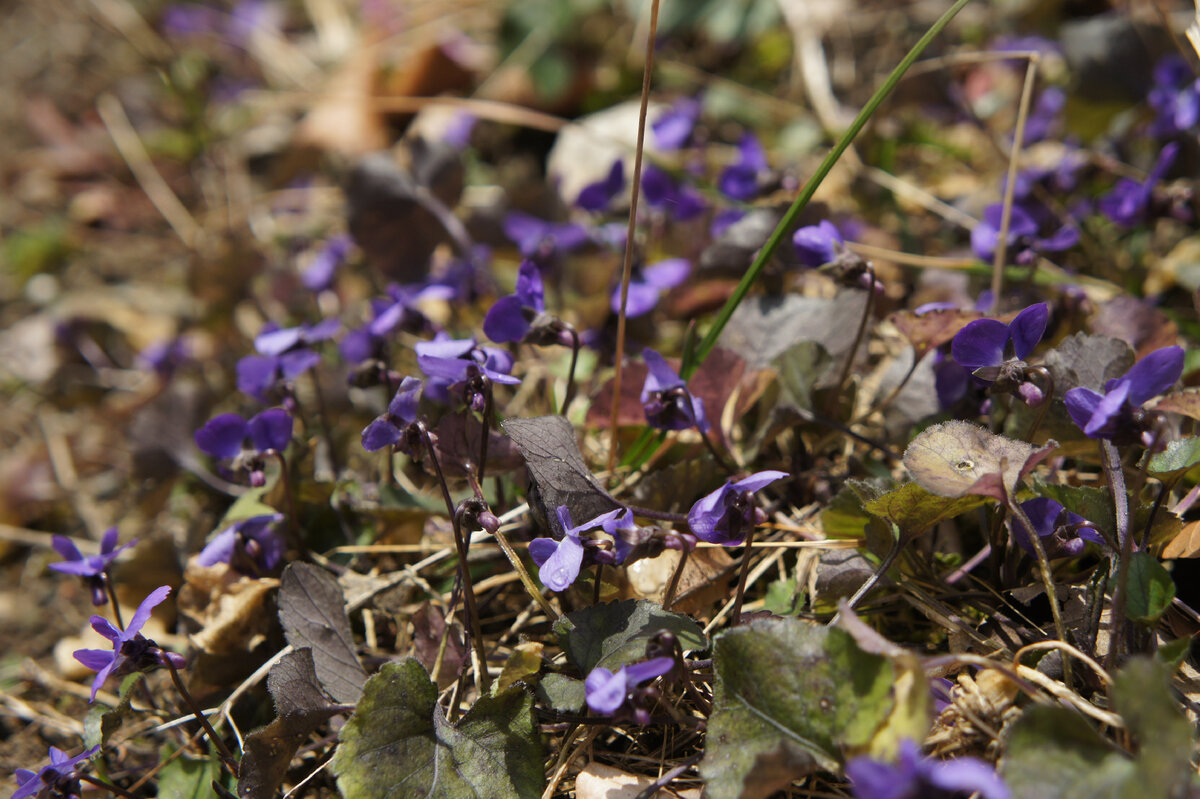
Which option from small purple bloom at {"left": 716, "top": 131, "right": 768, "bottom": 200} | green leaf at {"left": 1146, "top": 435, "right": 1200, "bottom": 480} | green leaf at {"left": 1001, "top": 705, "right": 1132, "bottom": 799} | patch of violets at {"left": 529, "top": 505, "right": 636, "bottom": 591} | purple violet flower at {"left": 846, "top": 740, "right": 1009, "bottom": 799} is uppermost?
small purple bloom at {"left": 716, "top": 131, "right": 768, "bottom": 200}

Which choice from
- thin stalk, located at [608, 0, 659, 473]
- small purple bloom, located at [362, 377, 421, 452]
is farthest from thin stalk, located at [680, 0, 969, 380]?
small purple bloom, located at [362, 377, 421, 452]

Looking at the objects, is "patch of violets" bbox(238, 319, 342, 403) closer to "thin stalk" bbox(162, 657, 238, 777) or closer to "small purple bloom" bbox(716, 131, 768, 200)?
"thin stalk" bbox(162, 657, 238, 777)

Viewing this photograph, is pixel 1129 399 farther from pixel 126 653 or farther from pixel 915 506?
pixel 126 653

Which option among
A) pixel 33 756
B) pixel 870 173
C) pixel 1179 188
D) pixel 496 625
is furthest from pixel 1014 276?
pixel 33 756

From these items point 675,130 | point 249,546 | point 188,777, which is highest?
point 675,130

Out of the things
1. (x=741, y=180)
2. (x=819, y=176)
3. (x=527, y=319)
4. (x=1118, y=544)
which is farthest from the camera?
(x=741, y=180)

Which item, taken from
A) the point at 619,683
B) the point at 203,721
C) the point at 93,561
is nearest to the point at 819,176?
the point at 619,683

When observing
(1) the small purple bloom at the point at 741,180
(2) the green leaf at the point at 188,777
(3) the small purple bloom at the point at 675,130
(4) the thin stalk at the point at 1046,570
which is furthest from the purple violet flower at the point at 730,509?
(3) the small purple bloom at the point at 675,130

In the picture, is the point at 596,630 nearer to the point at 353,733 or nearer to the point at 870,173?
the point at 353,733
